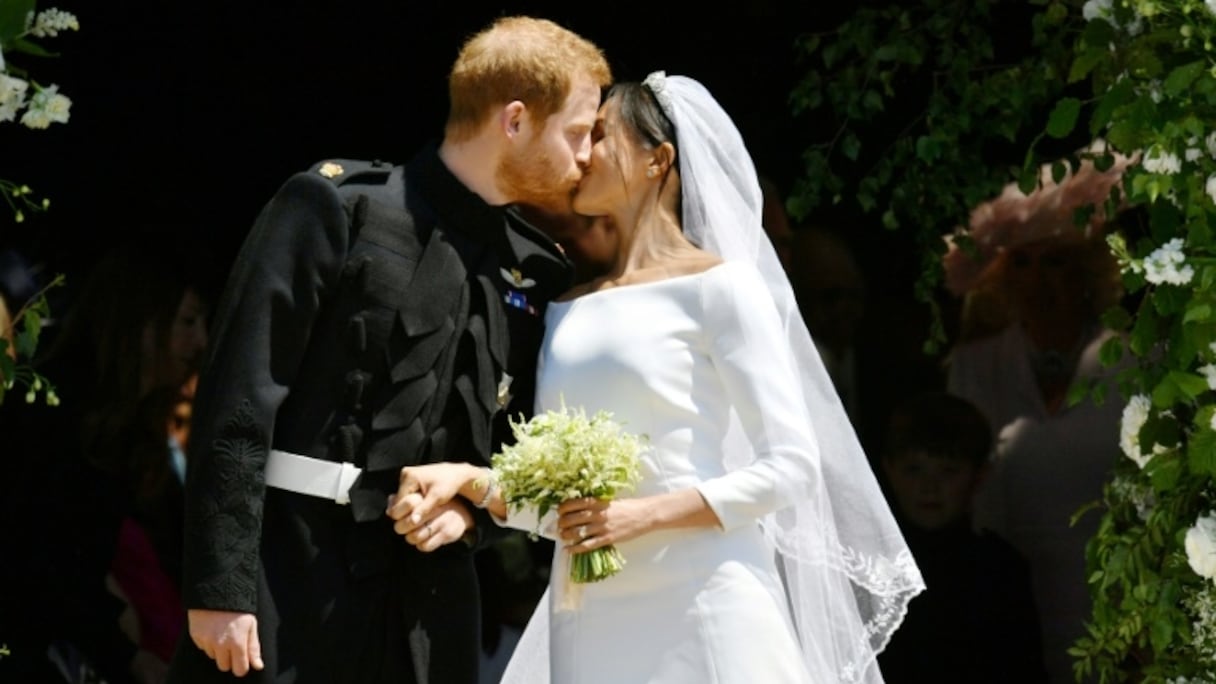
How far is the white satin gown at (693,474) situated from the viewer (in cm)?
401

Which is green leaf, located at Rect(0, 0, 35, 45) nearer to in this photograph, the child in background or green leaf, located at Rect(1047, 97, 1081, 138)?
green leaf, located at Rect(1047, 97, 1081, 138)

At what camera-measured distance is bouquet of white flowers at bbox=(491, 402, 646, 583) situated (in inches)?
151

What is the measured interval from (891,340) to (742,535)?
2801 mm

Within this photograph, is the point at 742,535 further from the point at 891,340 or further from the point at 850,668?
the point at 891,340

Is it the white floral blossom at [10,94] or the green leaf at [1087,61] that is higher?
the green leaf at [1087,61]

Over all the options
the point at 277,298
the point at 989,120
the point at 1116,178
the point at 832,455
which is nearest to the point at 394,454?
the point at 277,298

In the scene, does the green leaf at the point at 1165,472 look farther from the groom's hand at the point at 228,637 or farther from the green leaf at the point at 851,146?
the groom's hand at the point at 228,637

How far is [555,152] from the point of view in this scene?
426 cm

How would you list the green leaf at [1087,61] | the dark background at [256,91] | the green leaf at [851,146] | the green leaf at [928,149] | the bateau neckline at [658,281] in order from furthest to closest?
the dark background at [256,91], the green leaf at [851,146], the green leaf at [928,149], the green leaf at [1087,61], the bateau neckline at [658,281]

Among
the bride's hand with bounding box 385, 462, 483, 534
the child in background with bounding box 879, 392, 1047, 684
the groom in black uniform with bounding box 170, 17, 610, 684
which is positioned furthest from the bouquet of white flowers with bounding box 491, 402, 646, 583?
the child in background with bounding box 879, 392, 1047, 684

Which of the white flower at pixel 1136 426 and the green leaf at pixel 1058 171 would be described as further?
the green leaf at pixel 1058 171

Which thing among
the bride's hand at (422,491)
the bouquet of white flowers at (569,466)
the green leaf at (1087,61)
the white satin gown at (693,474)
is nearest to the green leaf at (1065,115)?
the green leaf at (1087,61)

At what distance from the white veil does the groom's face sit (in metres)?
0.18

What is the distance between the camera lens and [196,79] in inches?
250
